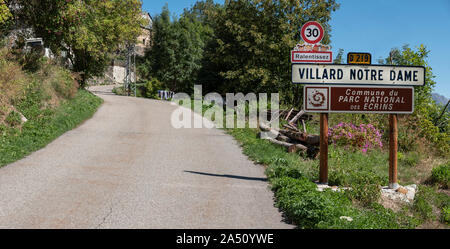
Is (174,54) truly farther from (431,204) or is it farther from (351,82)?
(431,204)

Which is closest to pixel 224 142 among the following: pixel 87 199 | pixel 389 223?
pixel 87 199

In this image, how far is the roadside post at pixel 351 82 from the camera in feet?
23.9

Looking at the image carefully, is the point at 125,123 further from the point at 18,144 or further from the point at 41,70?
the point at 18,144

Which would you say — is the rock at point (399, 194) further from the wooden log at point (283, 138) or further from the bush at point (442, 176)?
the wooden log at point (283, 138)

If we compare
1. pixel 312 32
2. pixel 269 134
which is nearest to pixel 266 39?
pixel 269 134

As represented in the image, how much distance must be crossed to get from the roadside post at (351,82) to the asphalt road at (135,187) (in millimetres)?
2318

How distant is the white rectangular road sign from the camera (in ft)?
24.0

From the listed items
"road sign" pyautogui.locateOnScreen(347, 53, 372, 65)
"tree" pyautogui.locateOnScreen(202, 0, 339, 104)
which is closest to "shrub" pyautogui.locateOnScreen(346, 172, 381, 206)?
"road sign" pyautogui.locateOnScreen(347, 53, 372, 65)

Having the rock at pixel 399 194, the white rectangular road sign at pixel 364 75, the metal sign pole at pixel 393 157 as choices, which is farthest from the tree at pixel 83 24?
the rock at pixel 399 194

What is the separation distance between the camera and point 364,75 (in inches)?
288

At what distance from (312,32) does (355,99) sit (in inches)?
65.1

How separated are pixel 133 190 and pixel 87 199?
3.01 feet

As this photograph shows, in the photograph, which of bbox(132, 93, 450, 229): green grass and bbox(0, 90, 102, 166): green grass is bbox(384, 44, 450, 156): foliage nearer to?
bbox(132, 93, 450, 229): green grass

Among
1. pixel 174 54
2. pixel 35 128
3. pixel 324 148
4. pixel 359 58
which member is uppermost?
pixel 174 54
